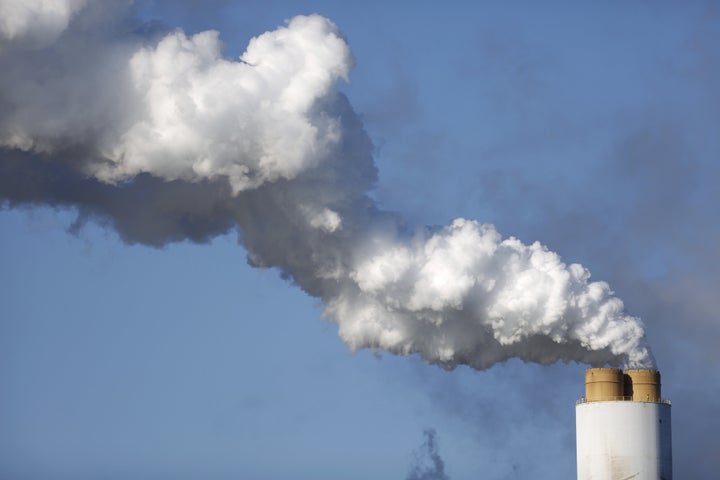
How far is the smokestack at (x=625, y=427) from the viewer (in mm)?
113875

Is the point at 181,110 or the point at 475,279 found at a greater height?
the point at 181,110

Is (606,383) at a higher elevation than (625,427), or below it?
higher

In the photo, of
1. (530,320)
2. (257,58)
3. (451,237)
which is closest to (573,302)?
(530,320)

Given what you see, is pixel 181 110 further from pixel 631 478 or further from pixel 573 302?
pixel 631 478

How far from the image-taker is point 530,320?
358 feet

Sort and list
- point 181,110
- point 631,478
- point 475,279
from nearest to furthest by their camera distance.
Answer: point 181,110, point 475,279, point 631,478

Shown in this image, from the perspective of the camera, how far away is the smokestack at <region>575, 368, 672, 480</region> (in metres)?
114

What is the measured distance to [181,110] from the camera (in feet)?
322

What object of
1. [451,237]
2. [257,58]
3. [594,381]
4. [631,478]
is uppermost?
[257,58]

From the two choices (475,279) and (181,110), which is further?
(475,279)

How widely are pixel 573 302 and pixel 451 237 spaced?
37.2 feet

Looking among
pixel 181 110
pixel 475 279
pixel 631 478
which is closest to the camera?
pixel 181 110

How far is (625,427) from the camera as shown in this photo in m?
114

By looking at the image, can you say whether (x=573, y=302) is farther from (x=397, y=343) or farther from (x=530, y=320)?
(x=397, y=343)
